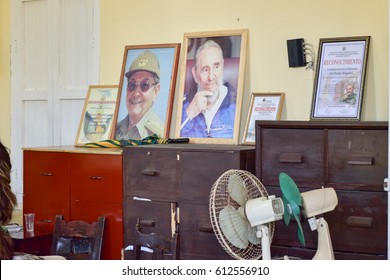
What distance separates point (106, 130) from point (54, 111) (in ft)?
2.16

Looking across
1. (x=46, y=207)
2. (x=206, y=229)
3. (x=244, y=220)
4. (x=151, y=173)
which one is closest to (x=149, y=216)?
(x=151, y=173)

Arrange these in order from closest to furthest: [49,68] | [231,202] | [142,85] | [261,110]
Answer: [231,202] → [261,110] → [142,85] → [49,68]

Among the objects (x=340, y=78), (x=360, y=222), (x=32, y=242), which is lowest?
(x=32, y=242)

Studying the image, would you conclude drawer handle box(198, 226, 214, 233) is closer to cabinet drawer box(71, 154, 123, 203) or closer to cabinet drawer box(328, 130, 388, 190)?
cabinet drawer box(71, 154, 123, 203)

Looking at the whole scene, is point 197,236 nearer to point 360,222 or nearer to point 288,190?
point 360,222

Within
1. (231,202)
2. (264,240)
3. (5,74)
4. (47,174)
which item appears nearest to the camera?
(264,240)

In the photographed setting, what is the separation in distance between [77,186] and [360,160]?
1914 mm

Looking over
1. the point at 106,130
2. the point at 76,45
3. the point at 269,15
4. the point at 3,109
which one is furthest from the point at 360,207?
the point at 3,109

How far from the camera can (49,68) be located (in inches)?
214

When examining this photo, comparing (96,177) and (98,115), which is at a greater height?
(98,115)

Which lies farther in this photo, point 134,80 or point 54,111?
point 54,111

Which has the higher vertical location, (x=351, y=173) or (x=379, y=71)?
(x=379, y=71)
